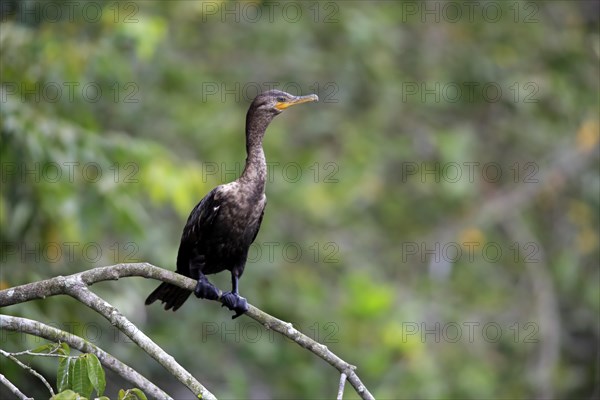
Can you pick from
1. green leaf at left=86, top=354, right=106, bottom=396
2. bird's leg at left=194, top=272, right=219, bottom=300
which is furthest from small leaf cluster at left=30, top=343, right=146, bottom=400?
bird's leg at left=194, top=272, right=219, bottom=300

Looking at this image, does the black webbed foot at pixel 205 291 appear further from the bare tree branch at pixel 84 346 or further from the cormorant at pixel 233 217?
the bare tree branch at pixel 84 346

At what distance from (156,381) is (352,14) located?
13.6 ft

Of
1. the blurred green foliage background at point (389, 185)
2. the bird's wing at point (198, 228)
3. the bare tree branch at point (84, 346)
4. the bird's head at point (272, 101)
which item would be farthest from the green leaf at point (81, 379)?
the blurred green foliage background at point (389, 185)

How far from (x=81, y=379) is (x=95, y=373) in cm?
5

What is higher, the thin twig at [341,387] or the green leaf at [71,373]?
the green leaf at [71,373]

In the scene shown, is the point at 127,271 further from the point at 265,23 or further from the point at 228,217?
the point at 265,23

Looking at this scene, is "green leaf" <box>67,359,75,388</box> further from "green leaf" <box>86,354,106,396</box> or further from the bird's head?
the bird's head

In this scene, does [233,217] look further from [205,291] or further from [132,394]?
[132,394]

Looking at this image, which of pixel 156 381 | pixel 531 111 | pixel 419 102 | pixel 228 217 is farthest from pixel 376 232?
pixel 228 217

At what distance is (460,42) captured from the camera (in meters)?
11.2

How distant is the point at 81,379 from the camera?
3215 mm

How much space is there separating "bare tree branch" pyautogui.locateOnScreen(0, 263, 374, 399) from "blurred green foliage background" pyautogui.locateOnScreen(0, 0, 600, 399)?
3.47 metres

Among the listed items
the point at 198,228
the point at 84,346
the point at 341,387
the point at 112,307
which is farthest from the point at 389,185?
the point at 84,346

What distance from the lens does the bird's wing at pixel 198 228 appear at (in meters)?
4.63
